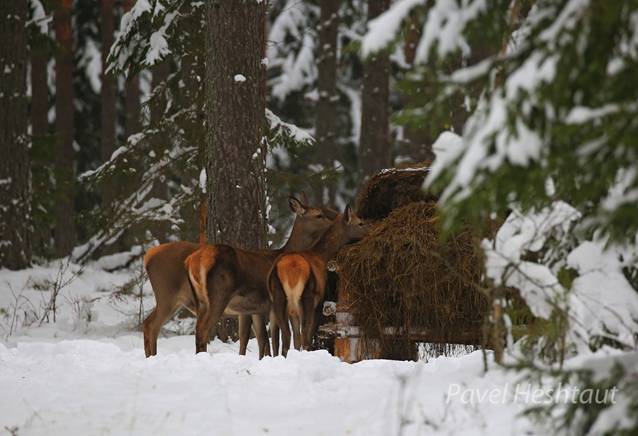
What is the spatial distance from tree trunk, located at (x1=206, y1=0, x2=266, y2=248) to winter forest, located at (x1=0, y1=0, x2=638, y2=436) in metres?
0.02

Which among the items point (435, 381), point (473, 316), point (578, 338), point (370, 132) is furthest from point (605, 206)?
point (370, 132)

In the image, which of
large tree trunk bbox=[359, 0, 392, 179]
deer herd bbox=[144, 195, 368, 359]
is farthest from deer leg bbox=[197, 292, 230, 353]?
large tree trunk bbox=[359, 0, 392, 179]

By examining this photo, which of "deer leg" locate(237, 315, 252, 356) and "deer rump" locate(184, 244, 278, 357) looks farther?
"deer leg" locate(237, 315, 252, 356)

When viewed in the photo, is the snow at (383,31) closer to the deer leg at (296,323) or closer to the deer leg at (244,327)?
the deer leg at (296,323)

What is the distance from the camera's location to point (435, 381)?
549 cm

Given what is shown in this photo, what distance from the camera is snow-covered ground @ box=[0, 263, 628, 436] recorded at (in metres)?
4.82

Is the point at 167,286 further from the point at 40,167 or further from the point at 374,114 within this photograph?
the point at 40,167

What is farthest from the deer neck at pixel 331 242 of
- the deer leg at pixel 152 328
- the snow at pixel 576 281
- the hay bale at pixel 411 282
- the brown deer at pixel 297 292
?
the snow at pixel 576 281

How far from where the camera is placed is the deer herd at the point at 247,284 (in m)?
8.48

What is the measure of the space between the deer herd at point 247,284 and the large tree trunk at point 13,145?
6.88 m

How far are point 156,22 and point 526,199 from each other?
29.6 ft

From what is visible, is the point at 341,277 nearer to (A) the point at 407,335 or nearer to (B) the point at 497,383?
(A) the point at 407,335

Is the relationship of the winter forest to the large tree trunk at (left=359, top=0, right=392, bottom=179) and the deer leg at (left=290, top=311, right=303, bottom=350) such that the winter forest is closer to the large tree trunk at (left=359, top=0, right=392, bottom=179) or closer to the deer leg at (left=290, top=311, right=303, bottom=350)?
the deer leg at (left=290, top=311, right=303, bottom=350)

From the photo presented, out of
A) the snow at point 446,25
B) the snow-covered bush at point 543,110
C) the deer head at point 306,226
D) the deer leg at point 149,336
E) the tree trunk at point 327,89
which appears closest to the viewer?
the snow-covered bush at point 543,110
